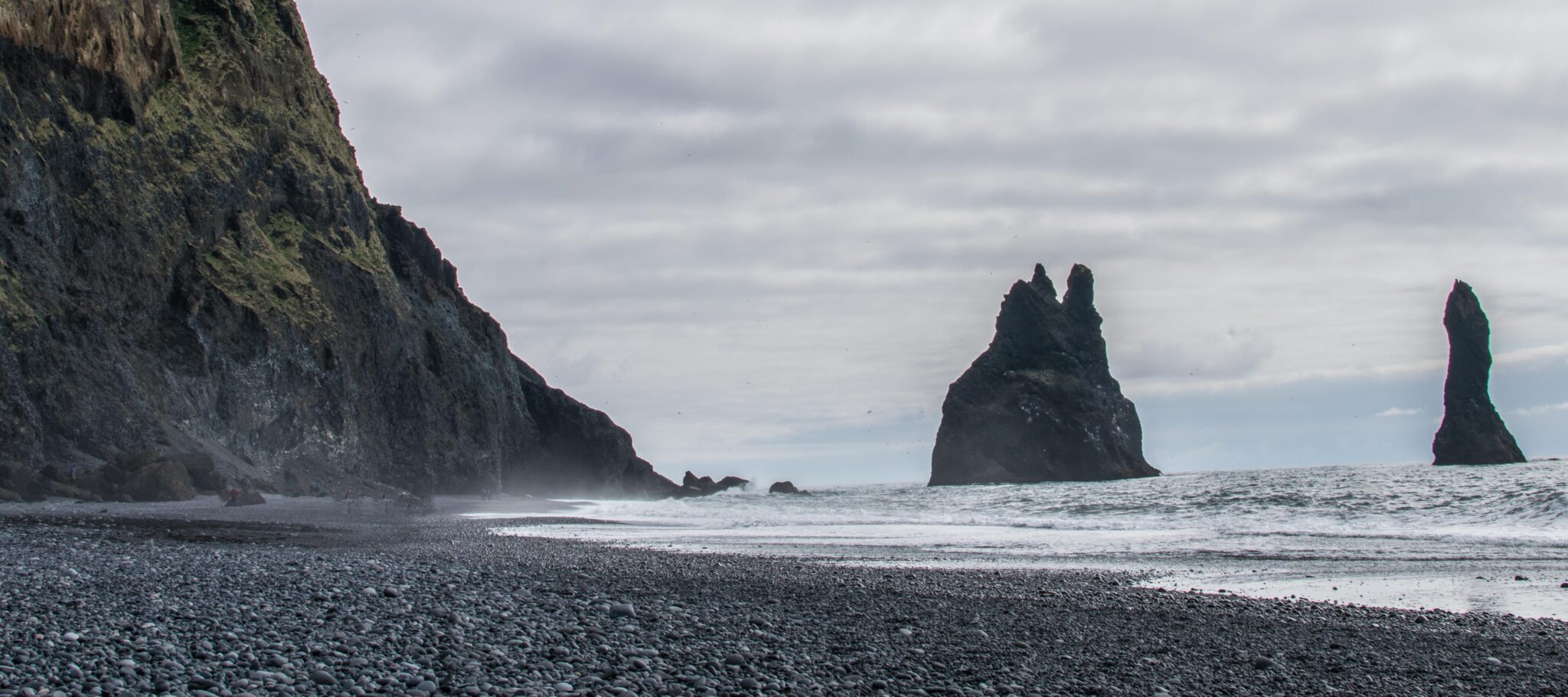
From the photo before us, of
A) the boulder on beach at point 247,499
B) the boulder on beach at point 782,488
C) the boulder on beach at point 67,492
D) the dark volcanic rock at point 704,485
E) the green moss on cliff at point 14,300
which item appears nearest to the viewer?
the boulder on beach at point 67,492

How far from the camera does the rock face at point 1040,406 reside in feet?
405

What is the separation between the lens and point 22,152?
33.8m

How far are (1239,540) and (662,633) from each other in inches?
729

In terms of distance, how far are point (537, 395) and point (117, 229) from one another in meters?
43.4

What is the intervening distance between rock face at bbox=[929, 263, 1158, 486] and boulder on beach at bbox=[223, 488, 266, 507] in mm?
97183

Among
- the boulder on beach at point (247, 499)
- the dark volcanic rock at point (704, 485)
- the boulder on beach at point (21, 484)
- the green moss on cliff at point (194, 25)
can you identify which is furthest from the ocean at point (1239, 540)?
the dark volcanic rock at point (704, 485)

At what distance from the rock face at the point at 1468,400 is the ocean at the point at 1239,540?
89407mm

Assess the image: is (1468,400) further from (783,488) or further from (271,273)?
(271,273)

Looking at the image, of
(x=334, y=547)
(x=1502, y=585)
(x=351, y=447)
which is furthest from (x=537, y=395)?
(x=1502, y=585)

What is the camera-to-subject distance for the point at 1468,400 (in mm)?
121500

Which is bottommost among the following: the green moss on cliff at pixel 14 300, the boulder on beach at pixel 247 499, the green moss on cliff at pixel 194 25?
the boulder on beach at pixel 247 499

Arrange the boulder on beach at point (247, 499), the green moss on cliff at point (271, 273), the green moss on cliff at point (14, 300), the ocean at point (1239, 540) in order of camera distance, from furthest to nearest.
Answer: the green moss on cliff at point (271, 273), the green moss on cliff at point (14, 300), the boulder on beach at point (247, 499), the ocean at point (1239, 540)

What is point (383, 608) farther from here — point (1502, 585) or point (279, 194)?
point (279, 194)

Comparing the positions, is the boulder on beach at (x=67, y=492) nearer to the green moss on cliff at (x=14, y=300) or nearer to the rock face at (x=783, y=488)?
the green moss on cliff at (x=14, y=300)
